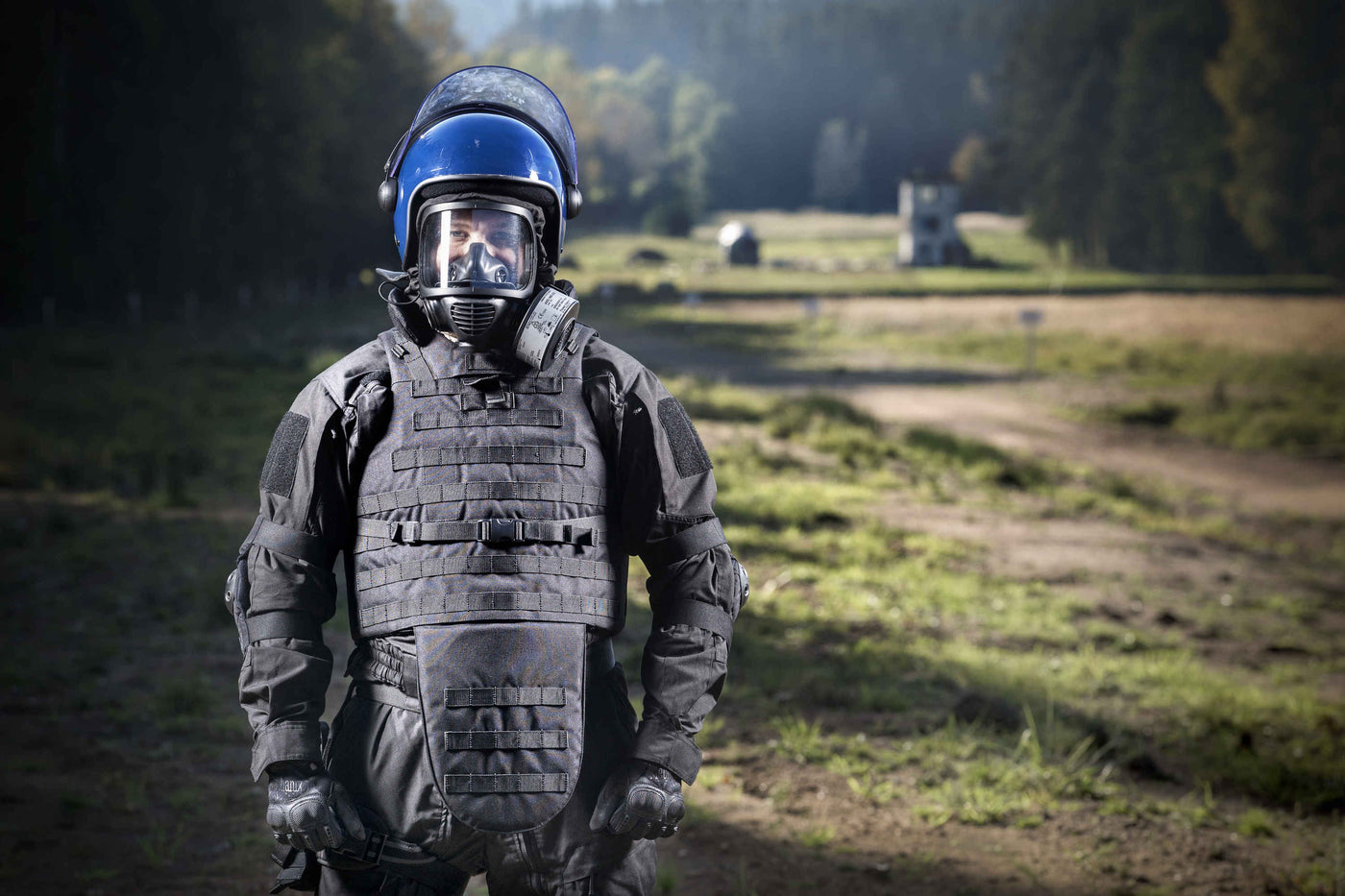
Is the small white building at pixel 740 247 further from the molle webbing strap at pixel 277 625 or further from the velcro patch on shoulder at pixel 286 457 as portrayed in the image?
the molle webbing strap at pixel 277 625

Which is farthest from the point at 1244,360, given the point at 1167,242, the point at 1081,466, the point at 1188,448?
the point at 1167,242

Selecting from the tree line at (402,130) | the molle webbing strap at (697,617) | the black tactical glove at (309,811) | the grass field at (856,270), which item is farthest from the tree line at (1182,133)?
the black tactical glove at (309,811)

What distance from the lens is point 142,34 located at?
31.3 meters

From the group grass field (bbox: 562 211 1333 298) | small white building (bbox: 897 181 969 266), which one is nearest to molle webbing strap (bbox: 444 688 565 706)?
grass field (bbox: 562 211 1333 298)

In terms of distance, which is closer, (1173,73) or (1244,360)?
(1244,360)

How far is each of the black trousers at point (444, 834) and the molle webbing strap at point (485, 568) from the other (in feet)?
0.79

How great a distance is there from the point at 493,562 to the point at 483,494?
13 centimetres

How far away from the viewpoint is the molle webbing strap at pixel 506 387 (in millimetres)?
2473

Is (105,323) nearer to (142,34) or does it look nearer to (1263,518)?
(142,34)

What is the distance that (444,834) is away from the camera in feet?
7.70

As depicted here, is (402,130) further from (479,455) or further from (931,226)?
(931,226)

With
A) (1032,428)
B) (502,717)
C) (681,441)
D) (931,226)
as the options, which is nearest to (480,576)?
(502,717)

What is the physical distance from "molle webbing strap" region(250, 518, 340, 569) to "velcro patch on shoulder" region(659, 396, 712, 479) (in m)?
0.71

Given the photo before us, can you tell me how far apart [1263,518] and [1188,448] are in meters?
4.96
